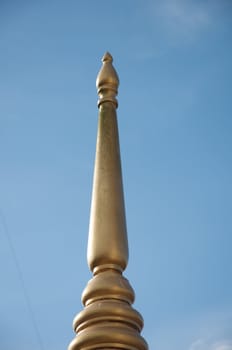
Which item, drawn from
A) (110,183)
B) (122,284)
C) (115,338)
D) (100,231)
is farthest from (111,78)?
(115,338)

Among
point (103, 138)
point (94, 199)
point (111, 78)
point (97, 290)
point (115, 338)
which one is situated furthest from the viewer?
point (111, 78)

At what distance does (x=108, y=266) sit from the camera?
4.57 metres

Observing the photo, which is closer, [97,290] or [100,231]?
[97,290]

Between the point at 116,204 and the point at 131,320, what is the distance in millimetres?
1037

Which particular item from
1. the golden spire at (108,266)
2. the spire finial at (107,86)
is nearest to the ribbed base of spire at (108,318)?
the golden spire at (108,266)

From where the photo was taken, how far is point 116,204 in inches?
194

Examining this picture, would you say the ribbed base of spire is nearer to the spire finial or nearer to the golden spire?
the golden spire

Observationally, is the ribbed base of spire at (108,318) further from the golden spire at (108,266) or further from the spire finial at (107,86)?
the spire finial at (107,86)

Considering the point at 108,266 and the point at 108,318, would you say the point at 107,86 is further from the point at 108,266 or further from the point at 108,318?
the point at 108,318

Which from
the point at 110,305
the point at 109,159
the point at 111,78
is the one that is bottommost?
the point at 110,305

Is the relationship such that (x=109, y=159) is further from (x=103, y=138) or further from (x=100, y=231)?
(x=100, y=231)

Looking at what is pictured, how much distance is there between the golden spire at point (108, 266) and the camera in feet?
13.3

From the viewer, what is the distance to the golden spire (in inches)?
160

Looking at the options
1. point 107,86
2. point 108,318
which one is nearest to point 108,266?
point 108,318
